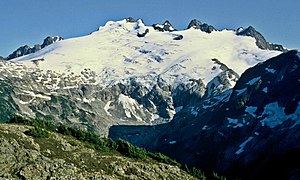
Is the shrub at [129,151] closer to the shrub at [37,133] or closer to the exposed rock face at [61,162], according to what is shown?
the exposed rock face at [61,162]

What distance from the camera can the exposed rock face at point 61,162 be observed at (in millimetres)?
98375

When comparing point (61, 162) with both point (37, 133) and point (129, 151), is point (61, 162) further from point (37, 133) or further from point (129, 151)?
point (129, 151)

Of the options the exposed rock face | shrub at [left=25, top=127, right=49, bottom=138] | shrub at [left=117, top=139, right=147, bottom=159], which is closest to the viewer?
the exposed rock face

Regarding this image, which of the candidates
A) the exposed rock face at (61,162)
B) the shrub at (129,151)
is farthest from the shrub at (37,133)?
the shrub at (129,151)

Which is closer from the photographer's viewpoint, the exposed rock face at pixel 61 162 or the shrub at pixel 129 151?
the exposed rock face at pixel 61 162

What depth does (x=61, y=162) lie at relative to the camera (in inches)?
4058

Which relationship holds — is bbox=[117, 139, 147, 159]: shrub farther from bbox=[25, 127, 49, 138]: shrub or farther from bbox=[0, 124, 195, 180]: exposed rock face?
bbox=[25, 127, 49, 138]: shrub

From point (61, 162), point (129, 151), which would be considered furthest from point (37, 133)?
point (129, 151)

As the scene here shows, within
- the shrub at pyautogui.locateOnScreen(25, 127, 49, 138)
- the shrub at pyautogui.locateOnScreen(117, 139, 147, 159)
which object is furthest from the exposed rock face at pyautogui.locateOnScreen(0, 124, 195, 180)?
the shrub at pyautogui.locateOnScreen(117, 139, 147, 159)

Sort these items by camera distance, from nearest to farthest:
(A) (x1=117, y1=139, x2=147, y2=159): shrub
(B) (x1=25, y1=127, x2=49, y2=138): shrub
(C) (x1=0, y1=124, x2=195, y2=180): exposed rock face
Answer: (C) (x1=0, y1=124, x2=195, y2=180): exposed rock face
(B) (x1=25, y1=127, x2=49, y2=138): shrub
(A) (x1=117, y1=139, x2=147, y2=159): shrub

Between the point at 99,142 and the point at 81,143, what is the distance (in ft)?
30.4

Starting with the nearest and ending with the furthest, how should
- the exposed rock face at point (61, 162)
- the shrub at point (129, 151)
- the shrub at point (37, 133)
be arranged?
the exposed rock face at point (61, 162)
the shrub at point (37, 133)
the shrub at point (129, 151)

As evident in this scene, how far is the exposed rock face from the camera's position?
98375mm

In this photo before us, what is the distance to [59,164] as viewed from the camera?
10225cm
